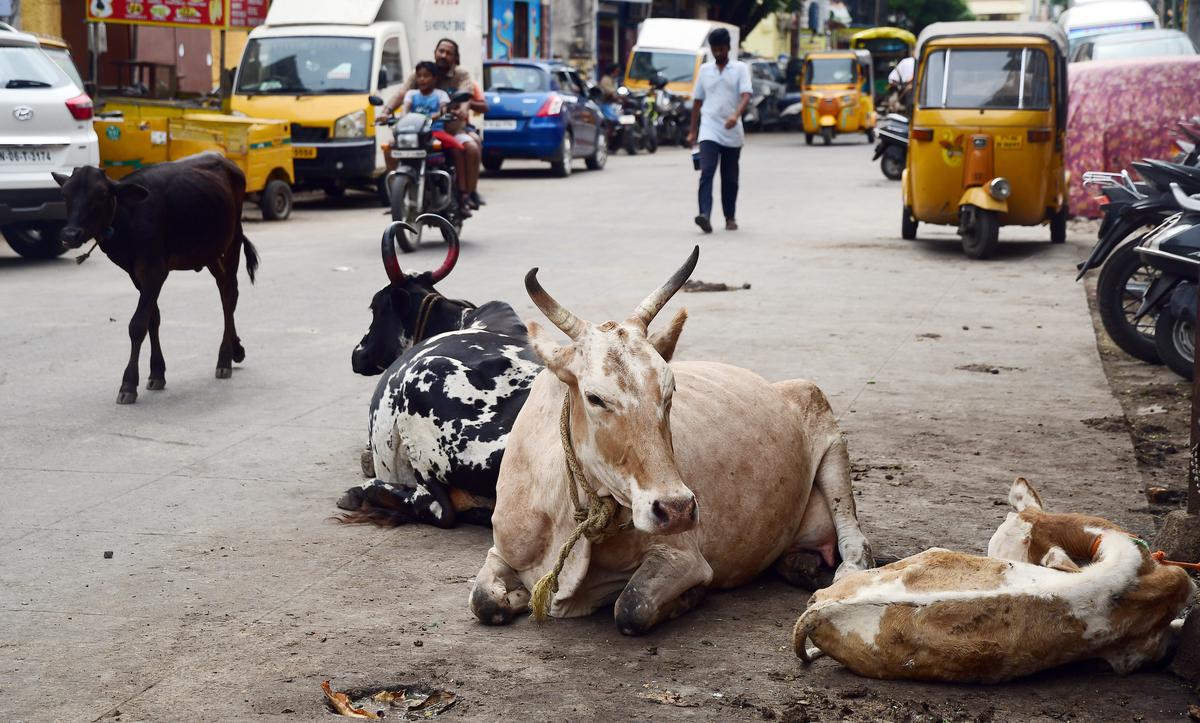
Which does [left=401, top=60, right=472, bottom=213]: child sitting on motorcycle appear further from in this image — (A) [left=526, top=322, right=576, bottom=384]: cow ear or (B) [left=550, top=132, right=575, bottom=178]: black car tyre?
(A) [left=526, top=322, right=576, bottom=384]: cow ear

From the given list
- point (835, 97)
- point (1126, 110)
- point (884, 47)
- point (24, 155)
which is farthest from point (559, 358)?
point (884, 47)

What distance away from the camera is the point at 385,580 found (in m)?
4.82

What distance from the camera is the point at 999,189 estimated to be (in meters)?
13.4

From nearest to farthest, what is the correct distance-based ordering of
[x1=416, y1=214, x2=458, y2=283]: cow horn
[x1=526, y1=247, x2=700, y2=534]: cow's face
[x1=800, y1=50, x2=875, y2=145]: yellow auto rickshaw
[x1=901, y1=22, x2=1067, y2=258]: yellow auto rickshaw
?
[x1=526, y1=247, x2=700, y2=534]: cow's face < [x1=416, y1=214, x2=458, y2=283]: cow horn < [x1=901, y1=22, x2=1067, y2=258]: yellow auto rickshaw < [x1=800, y1=50, x2=875, y2=145]: yellow auto rickshaw

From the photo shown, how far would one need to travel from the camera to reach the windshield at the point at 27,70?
12750 millimetres

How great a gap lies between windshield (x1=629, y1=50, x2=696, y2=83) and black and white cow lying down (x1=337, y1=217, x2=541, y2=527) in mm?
28545

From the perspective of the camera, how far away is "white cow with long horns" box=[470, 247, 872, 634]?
385 centimetres

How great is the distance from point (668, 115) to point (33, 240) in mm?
20092

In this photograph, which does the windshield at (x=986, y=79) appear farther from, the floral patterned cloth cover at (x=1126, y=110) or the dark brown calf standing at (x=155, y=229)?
the dark brown calf standing at (x=155, y=229)

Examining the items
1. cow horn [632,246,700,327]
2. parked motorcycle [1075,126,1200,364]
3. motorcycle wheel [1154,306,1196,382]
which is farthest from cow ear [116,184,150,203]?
motorcycle wheel [1154,306,1196,382]

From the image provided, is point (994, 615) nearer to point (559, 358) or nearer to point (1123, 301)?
point (559, 358)

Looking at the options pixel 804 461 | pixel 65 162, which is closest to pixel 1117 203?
pixel 804 461

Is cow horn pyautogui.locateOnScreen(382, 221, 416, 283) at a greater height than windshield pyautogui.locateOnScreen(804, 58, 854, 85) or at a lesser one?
lesser

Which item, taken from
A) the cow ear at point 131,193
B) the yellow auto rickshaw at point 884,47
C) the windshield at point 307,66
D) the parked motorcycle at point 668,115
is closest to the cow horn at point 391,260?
the cow ear at point 131,193
